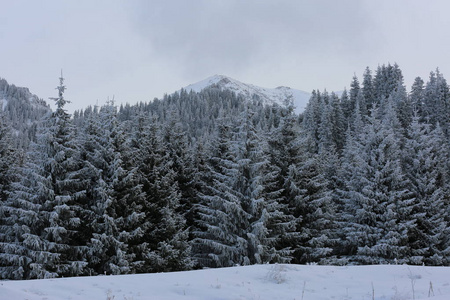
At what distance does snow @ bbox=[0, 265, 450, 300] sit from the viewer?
6.29 metres

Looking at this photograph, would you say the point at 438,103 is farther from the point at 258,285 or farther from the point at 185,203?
the point at 258,285

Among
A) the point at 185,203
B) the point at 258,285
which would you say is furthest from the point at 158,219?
the point at 258,285

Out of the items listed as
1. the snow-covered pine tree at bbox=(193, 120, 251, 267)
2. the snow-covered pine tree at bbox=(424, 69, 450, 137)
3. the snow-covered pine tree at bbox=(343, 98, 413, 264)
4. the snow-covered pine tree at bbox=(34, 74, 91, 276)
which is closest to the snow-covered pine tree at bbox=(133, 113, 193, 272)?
the snow-covered pine tree at bbox=(193, 120, 251, 267)

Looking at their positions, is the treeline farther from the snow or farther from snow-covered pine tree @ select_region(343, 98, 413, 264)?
the snow

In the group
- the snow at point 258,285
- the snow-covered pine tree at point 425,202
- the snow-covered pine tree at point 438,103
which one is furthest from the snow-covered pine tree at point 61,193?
the snow-covered pine tree at point 438,103

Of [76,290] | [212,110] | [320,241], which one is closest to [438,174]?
[320,241]

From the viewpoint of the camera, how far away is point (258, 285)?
7340 millimetres

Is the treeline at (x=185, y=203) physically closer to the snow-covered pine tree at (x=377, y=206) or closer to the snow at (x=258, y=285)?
the snow-covered pine tree at (x=377, y=206)

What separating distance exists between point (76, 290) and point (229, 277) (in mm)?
3283

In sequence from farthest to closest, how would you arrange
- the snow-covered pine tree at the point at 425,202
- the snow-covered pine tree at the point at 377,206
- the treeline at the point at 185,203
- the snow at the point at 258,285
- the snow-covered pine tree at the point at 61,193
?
the snow-covered pine tree at the point at 425,202
the snow-covered pine tree at the point at 377,206
the treeline at the point at 185,203
the snow-covered pine tree at the point at 61,193
the snow at the point at 258,285

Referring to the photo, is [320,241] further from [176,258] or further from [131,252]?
[131,252]

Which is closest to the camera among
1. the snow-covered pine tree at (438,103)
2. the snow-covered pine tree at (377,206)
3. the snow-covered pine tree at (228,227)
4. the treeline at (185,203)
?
the treeline at (185,203)

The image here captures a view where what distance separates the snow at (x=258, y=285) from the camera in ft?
20.6

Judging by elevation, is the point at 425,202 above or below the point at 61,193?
below
